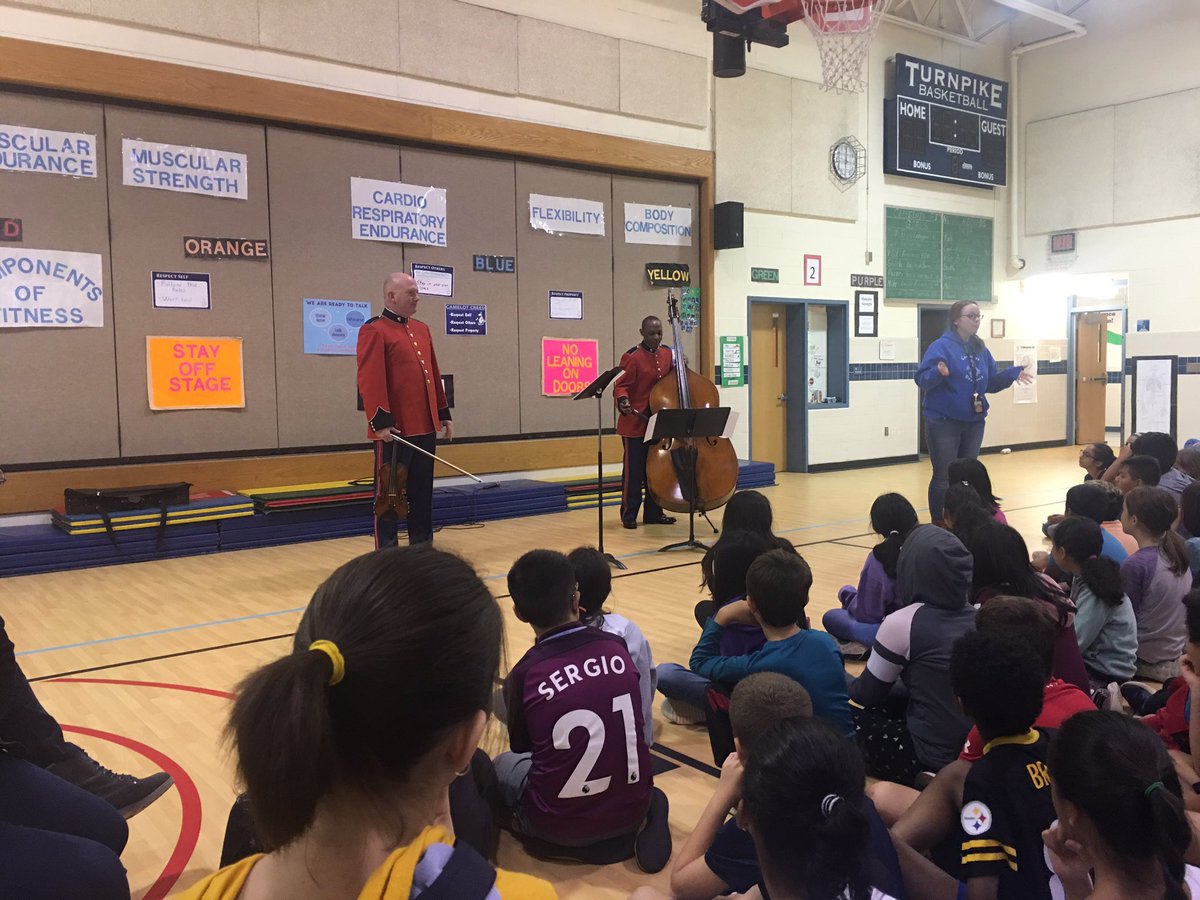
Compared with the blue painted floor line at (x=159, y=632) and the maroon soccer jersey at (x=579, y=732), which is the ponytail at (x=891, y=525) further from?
the blue painted floor line at (x=159, y=632)

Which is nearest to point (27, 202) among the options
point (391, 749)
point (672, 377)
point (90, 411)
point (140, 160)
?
point (140, 160)

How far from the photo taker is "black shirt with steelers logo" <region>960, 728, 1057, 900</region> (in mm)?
1601

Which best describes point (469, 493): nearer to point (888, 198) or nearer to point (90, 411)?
point (90, 411)

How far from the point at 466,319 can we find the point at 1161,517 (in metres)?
5.82

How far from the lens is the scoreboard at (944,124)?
35.5 ft

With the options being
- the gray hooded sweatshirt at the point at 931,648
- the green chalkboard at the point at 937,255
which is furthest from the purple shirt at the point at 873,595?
the green chalkboard at the point at 937,255

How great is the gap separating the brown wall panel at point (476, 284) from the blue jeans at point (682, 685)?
5053mm

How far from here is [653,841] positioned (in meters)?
2.27

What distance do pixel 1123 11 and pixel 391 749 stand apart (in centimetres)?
1306

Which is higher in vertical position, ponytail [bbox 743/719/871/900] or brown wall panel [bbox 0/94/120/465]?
brown wall panel [bbox 0/94/120/465]

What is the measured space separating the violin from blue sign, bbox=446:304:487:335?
2825 mm

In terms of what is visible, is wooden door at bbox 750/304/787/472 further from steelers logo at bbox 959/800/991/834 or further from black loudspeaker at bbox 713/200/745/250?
steelers logo at bbox 959/800/991/834

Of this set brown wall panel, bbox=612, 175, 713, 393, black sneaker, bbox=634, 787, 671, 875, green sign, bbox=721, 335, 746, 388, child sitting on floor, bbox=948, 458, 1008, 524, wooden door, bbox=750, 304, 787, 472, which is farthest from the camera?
wooden door, bbox=750, 304, 787, 472

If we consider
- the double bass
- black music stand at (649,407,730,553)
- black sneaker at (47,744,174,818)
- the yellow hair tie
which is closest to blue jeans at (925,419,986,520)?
the double bass
